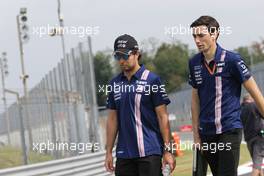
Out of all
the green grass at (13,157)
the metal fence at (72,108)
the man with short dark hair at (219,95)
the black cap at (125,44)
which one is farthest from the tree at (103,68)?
the man with short dark hair at (219,95)

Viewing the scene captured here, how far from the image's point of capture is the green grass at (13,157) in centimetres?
1233

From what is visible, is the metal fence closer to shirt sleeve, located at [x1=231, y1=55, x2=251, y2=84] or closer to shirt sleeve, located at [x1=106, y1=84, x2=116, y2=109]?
shirt sleeve, located at [x1=106, y1=84, x2=116, y2=109]

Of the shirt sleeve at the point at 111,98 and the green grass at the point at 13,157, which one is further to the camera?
the green grass at the point at 13,157

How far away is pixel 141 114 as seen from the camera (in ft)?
→ 19.2

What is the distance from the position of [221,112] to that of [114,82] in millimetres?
1007

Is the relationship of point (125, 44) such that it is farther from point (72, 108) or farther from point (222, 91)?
point (72, 108)

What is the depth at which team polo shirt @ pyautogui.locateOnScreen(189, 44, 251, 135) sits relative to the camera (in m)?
5.66

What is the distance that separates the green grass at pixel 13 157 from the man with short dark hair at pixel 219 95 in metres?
7.10

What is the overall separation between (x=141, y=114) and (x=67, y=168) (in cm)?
589

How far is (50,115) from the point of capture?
15.0 metres

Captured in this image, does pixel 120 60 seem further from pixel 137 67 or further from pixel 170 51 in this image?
pixel 170 51

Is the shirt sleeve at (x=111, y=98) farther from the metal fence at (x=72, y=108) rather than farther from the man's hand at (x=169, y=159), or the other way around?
the metal fence at (x=72, y=108)

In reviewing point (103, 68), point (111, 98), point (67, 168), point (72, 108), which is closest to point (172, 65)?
point (103, 68)

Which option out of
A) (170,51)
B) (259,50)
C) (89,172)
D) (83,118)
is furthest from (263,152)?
(259,50)
